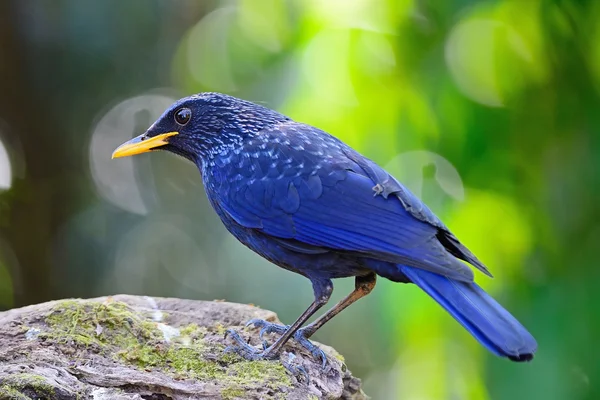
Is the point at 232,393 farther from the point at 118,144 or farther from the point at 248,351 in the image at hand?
the point at 118,144

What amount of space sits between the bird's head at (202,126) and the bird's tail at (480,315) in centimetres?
137

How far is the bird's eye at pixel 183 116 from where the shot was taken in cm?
423

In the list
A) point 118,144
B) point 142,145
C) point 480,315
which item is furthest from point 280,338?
point 118,144

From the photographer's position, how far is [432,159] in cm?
Result: 507

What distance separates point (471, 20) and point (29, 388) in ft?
12.5

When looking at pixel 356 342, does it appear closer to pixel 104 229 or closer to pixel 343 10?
pixel 104 229

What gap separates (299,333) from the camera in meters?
3.85

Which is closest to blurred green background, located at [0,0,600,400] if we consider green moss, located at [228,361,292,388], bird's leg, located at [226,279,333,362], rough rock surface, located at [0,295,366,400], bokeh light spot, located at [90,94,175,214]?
bokeh light spot, located at [90,94,175,214]

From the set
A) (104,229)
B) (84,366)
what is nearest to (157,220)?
(104,229)

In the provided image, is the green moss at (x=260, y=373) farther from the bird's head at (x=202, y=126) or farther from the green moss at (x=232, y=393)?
the bird's head at (x=202, y=126)

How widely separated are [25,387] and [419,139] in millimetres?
3249

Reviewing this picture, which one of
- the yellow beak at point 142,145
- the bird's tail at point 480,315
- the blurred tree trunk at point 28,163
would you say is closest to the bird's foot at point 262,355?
the bird's tail at point 480,315

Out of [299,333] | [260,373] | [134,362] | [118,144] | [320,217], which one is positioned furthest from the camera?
[118,144]

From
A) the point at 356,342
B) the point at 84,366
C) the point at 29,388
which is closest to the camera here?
the point at 29,388
